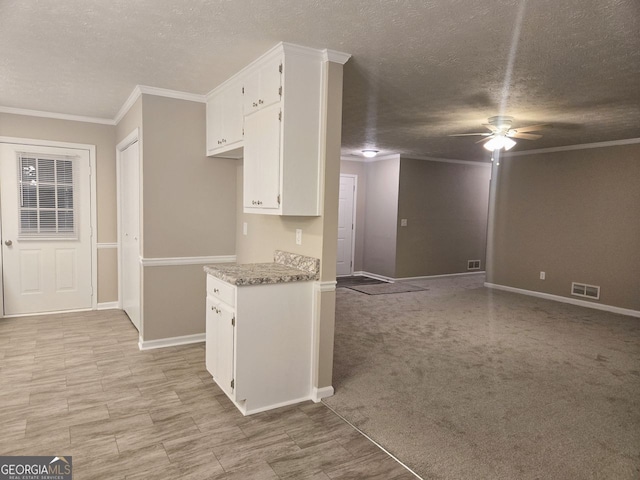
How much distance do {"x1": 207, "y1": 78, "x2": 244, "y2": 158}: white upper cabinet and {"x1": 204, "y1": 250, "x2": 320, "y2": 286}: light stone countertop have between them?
1.06 meters

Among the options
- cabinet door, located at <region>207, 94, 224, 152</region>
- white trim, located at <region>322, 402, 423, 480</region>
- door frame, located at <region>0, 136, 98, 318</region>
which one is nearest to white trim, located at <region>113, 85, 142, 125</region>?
door frame, located at <region>0, 136, 98, 318</region>

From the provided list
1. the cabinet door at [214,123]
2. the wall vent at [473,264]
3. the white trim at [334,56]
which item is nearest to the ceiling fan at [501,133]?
the white trim at [334,56]

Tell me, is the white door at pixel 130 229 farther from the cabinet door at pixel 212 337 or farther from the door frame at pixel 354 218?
the door frame at pixel 354 218

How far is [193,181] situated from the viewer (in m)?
4.17

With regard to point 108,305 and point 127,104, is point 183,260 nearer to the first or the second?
point 127,104

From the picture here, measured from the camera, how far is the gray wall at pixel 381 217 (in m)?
7.84

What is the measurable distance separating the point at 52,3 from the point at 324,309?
241 centimetres

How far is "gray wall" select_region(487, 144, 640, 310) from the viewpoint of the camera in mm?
5754

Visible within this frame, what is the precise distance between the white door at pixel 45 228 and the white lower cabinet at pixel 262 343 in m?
3.16

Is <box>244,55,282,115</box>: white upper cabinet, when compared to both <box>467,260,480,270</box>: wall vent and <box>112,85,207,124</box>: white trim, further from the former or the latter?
<box>467,260,480,270</box>: wall vent

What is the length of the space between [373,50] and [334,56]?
268 millimetres

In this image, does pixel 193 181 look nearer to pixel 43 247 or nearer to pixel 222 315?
pixel 222 315

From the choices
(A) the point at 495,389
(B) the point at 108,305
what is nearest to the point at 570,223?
(A) the point at 495,389

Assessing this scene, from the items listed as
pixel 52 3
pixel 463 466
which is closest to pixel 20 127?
pixel 52 3
